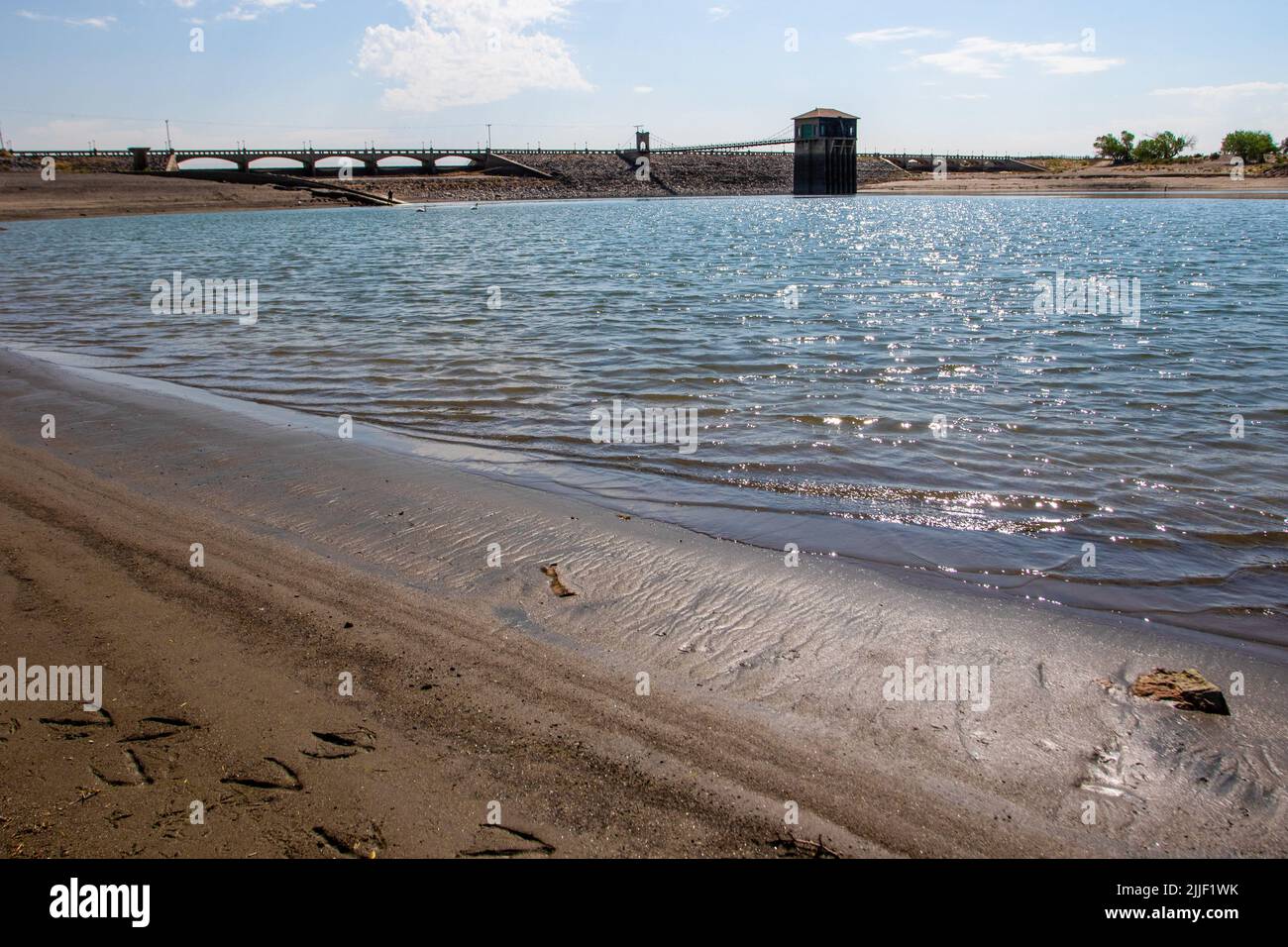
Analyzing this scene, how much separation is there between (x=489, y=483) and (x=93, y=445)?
4485mm

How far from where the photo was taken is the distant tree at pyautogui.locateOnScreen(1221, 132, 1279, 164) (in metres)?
113

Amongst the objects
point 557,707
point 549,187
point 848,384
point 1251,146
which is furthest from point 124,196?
point 1251,146

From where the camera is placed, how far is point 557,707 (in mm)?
4512

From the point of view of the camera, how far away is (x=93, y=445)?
9297mm

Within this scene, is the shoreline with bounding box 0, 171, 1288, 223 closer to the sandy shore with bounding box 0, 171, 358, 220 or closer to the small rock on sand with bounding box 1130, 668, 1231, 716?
the sandy shore with bounding box 0, 171, 358, 220

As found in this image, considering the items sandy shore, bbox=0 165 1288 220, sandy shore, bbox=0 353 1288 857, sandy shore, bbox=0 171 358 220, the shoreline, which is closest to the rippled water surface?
sandy shore, bbox=0 353 1288 857

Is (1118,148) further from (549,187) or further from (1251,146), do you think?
(549,187)

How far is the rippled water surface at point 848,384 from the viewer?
285 inches

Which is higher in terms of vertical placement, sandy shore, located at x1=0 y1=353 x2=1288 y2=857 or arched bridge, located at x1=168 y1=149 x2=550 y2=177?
arched bridge, located at x1=168 y1=149 x2=550 y2=177

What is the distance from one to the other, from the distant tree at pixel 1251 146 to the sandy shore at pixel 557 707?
5304 inches

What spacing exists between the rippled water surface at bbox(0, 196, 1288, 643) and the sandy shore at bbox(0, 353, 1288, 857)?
113 cm

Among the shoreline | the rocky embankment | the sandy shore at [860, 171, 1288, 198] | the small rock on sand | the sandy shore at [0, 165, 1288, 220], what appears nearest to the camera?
the small rock on sand

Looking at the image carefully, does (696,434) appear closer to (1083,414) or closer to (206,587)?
(1083,414)

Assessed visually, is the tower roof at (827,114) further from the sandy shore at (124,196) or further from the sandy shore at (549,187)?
the sandy shore at (124,196)
